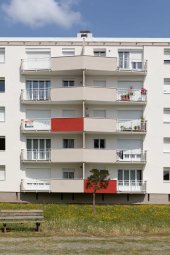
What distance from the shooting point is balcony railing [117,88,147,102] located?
47.3m

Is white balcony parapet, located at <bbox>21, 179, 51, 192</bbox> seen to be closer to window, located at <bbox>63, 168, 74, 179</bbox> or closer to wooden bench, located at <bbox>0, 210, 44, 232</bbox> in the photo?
window, located at <bbox>63, 168, 74, 179</bbox>

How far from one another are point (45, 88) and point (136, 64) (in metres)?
8.80

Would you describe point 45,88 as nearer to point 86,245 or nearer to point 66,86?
point 66,86

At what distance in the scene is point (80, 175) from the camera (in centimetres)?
4734

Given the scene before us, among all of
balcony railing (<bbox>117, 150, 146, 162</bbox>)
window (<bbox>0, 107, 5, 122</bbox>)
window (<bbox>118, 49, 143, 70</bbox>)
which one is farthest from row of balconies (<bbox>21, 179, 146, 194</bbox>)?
window (<bbox>118, 49, 143, 70</bbox>)

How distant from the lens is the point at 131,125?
47.4 meters

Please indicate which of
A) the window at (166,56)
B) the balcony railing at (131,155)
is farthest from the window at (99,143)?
the window at (166,56)

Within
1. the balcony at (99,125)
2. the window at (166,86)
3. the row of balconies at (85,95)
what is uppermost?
the window at (166,86)

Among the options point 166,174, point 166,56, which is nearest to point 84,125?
point 166,174

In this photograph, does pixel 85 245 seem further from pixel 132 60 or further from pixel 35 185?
pixel 132 60

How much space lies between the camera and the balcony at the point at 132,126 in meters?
46.9

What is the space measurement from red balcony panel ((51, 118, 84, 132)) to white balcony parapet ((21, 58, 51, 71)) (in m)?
5.26

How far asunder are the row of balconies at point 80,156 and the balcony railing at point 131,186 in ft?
6.35

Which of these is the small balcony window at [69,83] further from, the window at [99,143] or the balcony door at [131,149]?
the balcony door at [131,149]
